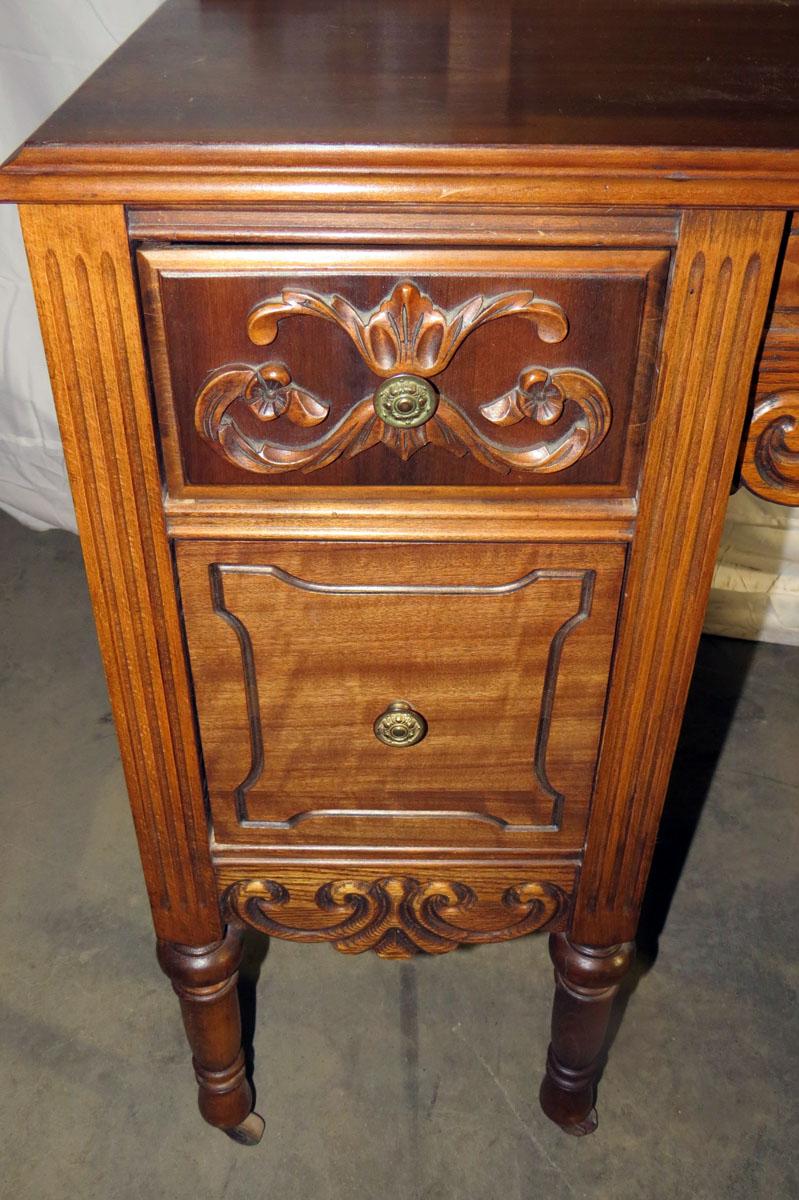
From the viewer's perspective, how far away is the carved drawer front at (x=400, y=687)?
64 cm

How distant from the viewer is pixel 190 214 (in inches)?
20.4

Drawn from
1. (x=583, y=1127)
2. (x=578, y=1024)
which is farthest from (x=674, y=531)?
(x=583, y=1127)

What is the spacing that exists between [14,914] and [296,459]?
2.50 feet

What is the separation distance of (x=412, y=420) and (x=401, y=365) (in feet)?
0.10

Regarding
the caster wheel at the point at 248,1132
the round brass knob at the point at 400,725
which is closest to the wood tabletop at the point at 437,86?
the round brass knob at the point at 400,725

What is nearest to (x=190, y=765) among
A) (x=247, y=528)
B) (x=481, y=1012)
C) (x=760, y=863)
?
(x=247, y=528)

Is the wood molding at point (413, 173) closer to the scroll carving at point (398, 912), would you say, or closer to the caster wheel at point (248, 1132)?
the scroll carving at point (398, 912)

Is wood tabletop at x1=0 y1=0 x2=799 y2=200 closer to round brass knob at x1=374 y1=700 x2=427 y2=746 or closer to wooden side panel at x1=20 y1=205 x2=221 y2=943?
wooden side panel at x1=20 y1=205 x2=221 y2=943

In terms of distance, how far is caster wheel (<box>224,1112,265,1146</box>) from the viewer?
3.10ft

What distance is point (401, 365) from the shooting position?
0.55 m

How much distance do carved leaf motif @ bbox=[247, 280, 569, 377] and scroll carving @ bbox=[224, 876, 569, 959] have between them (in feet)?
1.29

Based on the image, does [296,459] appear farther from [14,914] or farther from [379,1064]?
[14,914]

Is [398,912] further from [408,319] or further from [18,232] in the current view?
[18,232]

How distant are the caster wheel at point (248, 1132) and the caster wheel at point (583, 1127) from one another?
26 cm
